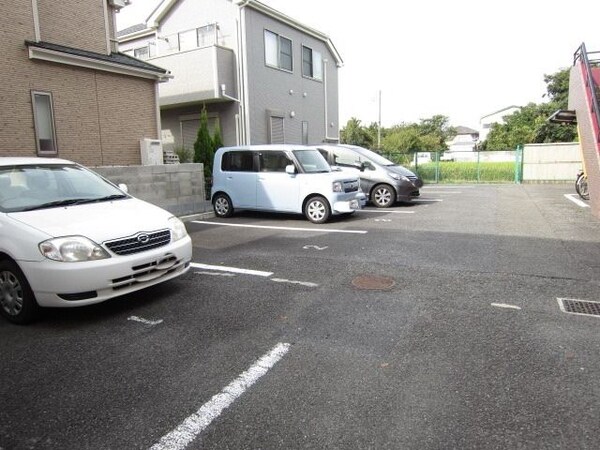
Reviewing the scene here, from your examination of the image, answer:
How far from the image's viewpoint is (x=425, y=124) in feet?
248

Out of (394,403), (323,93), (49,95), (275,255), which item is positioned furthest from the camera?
(323,93)

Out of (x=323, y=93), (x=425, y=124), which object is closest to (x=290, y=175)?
(x=323, y=93)

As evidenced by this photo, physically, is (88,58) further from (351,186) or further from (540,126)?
(540,126)

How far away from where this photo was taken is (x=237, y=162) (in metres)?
10.5

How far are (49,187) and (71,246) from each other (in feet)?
4.66

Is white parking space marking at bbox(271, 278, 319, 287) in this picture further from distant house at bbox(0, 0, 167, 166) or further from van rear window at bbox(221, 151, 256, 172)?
distant house at bbox(0, 0, 167, 166)

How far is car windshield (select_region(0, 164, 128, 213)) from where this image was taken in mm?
4641

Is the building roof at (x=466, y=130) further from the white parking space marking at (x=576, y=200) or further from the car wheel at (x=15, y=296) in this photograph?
the car wheel at (x=15, y=296)

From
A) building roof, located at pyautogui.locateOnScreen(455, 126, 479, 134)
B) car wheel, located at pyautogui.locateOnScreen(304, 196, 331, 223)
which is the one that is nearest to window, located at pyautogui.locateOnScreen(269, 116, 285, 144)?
car wheel, located at pyautogui.locateOnScreen(304, 196, 331, 223)

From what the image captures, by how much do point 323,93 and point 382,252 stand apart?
16.5 m

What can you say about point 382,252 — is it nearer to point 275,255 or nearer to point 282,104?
point 275,255

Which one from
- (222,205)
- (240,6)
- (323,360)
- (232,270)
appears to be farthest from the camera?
(240,6)

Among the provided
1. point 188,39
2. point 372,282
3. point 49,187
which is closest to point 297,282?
point 372,282

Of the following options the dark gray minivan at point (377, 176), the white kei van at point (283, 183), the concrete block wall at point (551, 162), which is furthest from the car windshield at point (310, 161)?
the concrete block wall at point (551, 162)
